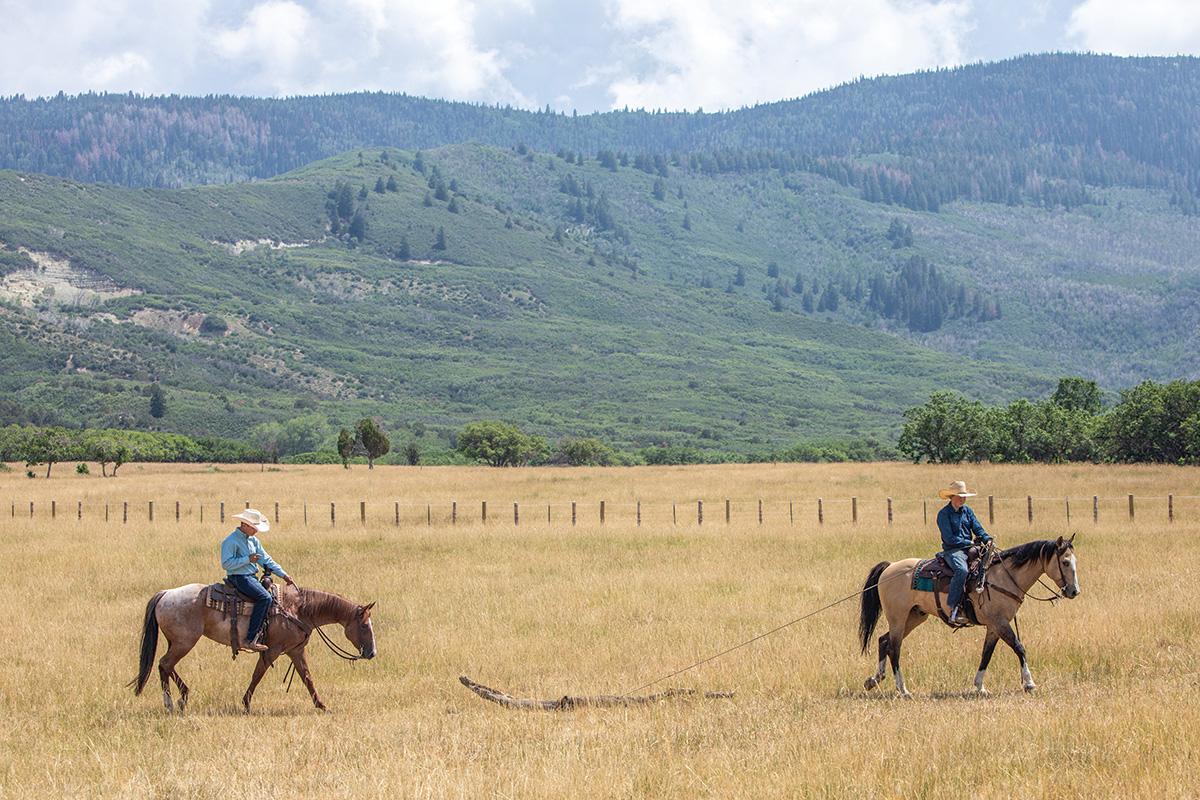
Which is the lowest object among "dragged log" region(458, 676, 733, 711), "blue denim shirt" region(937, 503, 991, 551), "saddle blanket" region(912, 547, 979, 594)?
"dragged log" region(458, 676, 733, 711)

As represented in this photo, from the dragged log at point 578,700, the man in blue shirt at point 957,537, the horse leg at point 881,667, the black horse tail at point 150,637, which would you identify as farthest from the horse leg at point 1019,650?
the black horse tail at point 150,637

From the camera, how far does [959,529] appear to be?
1138 cm

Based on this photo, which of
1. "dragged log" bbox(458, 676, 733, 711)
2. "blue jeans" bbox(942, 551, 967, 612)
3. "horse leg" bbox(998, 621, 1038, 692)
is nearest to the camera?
"dragged log" bbox(458, 676, 733, 711)

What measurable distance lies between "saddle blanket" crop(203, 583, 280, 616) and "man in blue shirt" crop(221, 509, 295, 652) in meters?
0.10

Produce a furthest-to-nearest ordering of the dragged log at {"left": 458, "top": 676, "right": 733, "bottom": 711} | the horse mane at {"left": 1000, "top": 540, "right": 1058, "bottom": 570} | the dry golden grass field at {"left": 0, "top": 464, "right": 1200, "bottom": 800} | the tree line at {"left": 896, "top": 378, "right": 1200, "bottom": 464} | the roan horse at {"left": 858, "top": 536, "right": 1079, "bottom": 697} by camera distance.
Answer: the tree line at {"left": 896, "top": 378, "right": 1200, "bottom": 464} → the horse mane at {"left": 1000, "top": 540, "right": 1058, "bottom": 570} → the roan horse at {"left": 858, "top": 536, "right": 1079, "bottom": 697} → the dragged log at {"left": 458, "top": 676, "right": 733, "bottom": 711} → the dry golden grass field at {"left": 0, "top": 464, "right": 1200, "bottom": 800}

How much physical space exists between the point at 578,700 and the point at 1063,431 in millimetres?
56871

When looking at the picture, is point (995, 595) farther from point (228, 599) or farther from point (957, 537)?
point (228, 599)

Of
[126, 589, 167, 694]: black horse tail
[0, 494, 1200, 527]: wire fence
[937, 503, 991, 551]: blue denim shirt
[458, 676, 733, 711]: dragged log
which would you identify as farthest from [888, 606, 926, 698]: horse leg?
[0, 494, 1200, 527]: wire fence

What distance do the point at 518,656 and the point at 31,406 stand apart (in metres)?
127

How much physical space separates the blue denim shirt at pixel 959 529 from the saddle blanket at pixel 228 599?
7.79 meters

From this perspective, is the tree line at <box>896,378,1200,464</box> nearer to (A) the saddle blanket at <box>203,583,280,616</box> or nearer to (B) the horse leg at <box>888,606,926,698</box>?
(B) the horse leg at <box>888,606,926,698</box>

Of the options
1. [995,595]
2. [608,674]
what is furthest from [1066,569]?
[608,674]

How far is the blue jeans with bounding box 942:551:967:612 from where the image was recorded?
11.1 metres

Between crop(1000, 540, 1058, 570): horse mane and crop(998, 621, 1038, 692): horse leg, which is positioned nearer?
crop(998, 621, 1038, 692): horse leg
